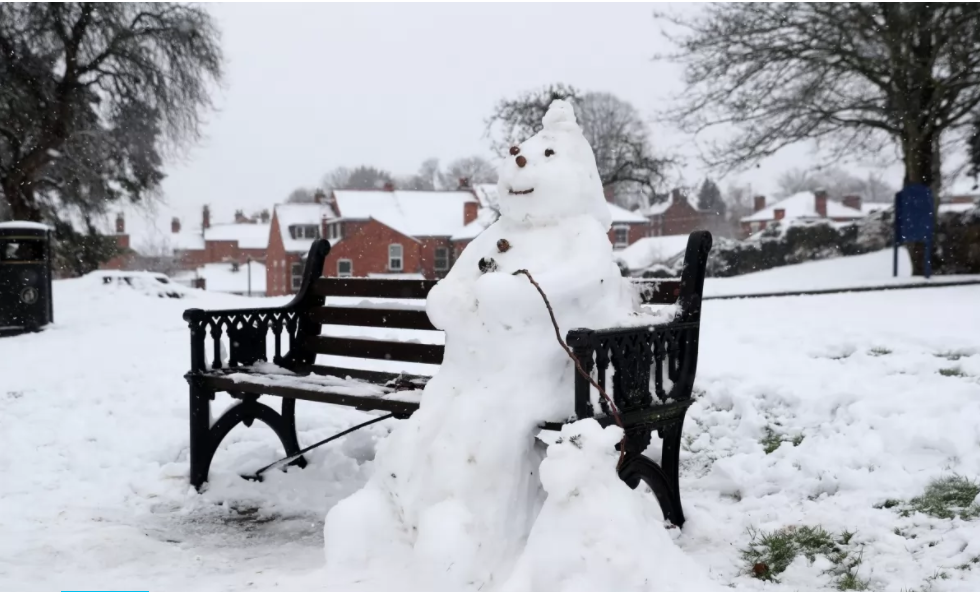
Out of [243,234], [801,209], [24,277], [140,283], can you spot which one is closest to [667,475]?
[24,277]

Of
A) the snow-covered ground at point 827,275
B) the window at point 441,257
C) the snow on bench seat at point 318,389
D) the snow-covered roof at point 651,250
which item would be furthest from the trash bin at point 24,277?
the window at point 441,257

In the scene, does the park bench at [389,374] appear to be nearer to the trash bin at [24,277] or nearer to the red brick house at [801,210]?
the trash bin at [24,277]

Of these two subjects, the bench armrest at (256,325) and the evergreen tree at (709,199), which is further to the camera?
the evergreen tree at (709,199)

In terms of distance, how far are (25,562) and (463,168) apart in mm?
70973

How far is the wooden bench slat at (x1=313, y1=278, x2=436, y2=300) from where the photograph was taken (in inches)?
192

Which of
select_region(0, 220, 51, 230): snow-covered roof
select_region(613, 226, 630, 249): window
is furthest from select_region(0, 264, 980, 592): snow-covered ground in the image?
select_region(613, 226, 630, 249): window

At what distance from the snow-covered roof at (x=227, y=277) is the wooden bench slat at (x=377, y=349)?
50.2 meters

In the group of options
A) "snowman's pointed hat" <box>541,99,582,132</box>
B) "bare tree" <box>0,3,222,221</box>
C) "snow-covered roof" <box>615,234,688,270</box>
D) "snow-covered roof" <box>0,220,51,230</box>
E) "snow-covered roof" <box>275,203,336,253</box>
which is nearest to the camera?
"snowman's pointed hat" <box>541,99,582,132</box>

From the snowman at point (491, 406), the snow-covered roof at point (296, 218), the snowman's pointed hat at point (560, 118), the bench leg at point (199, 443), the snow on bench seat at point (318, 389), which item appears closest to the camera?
the snowman at point (491, 406)

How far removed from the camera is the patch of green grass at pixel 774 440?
4715 millimetres

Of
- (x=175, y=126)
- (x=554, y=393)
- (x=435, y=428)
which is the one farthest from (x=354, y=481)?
(x=175, y=126)

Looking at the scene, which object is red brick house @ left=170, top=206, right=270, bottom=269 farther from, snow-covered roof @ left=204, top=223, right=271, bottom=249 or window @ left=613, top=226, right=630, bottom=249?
window @ left=613, top=226, right=630, bottom=249

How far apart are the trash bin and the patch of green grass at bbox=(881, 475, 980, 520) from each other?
11.1m

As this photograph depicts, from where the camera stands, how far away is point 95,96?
2162 centimetres
